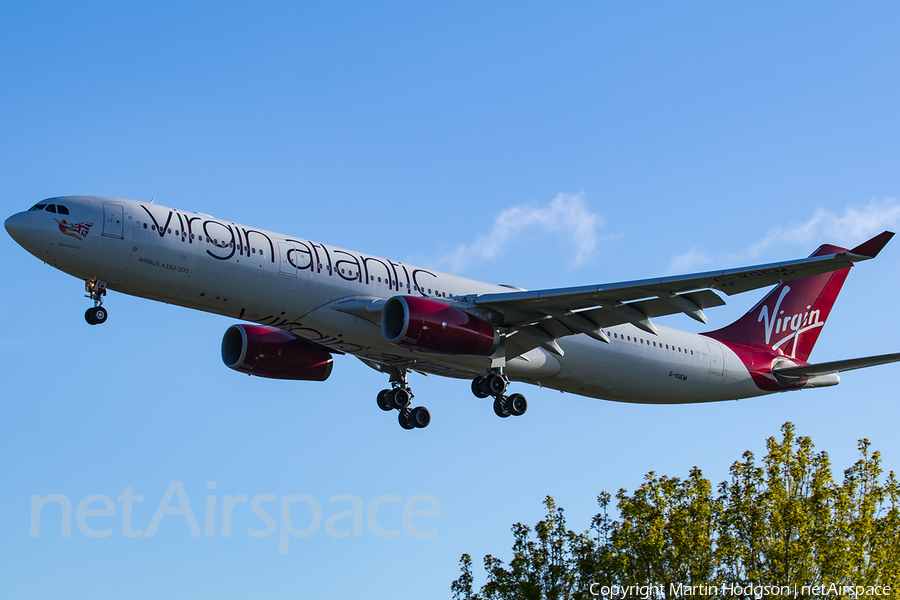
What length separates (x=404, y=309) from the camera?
2681 centimetres

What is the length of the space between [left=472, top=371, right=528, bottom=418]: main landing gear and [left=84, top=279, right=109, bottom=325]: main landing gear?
11.4 meters

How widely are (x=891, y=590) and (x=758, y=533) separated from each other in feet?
12.7

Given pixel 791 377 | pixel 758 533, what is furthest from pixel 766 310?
pixel 758 533

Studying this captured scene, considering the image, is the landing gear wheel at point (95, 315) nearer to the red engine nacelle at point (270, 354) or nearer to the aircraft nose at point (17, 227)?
the aircraft nose at point (17, 227)

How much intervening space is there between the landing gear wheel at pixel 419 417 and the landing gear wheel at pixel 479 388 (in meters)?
3.41

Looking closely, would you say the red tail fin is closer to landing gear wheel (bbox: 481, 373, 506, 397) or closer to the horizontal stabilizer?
the horizontal stabilizer

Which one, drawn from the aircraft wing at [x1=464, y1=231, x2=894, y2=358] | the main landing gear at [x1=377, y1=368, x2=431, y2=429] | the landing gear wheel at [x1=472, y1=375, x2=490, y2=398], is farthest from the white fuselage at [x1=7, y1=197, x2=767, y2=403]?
the main landing gear at [x1=377, y1=368, x2=431, y2=429]

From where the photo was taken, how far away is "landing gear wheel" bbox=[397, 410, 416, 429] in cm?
3297

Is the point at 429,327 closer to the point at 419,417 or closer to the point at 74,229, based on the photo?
the point at 419,417

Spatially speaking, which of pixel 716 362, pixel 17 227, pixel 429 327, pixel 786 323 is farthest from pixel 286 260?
pixel 786 323

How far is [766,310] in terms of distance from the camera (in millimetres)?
38188

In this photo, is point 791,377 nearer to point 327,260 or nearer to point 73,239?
point 327,260

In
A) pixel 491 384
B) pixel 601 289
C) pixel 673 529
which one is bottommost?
pixel 673 529

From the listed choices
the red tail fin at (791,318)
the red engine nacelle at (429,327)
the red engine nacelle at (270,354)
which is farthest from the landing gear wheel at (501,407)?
the red tail fin at (791,318)
